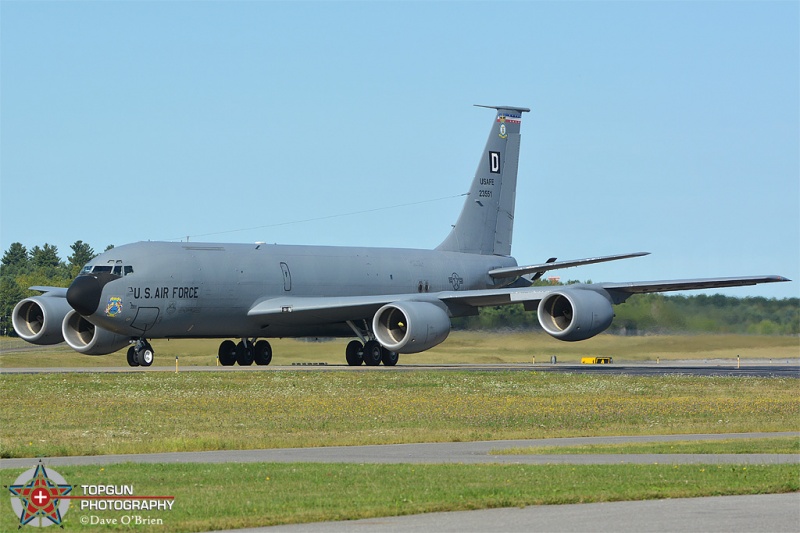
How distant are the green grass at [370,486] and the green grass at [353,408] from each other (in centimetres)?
421

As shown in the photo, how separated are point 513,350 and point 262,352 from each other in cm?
1063

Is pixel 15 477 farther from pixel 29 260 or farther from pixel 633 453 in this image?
pixel 29 260

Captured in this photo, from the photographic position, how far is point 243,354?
4716 centimetres

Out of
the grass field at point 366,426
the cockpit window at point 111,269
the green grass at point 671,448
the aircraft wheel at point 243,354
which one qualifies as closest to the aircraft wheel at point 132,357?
the cockpit window at point 111,269

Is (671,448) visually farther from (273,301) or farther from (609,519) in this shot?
(273,301)

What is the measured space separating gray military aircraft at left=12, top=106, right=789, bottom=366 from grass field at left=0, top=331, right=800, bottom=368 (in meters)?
2.95

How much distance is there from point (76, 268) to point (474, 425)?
91.2 m

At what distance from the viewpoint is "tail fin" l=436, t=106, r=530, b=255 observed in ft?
184

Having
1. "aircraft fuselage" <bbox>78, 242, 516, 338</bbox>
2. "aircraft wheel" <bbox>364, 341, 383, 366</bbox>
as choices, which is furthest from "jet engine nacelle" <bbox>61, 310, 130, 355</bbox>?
"aircraft wheel" <bbox>364, 341, 383, 366</bbox>

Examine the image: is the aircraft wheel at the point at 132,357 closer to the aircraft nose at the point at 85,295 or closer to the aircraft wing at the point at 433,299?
the aircraft nose at the point at 85,295

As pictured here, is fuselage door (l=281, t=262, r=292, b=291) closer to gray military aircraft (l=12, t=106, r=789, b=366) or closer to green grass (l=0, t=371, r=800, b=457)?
gray military aircraft (l=12, t=106, r=789, b=366)

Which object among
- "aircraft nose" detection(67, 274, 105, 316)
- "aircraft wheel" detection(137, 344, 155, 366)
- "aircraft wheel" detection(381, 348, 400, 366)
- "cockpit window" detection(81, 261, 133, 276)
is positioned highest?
"cockpit window" detection(81, 261, 133, 276)

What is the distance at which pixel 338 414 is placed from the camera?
26.3 m

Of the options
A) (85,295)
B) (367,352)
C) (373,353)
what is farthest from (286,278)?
(85,295)
